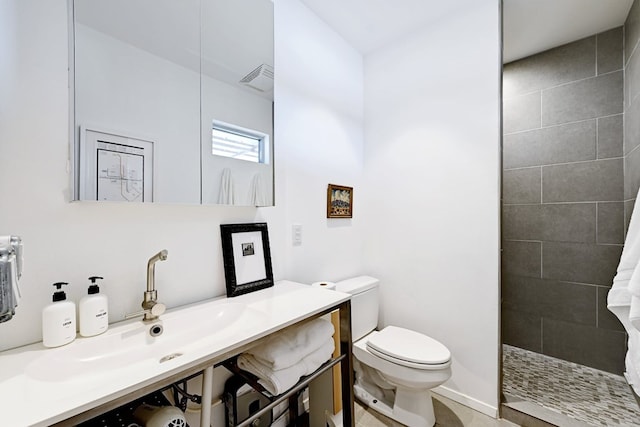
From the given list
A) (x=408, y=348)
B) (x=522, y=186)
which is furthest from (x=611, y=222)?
(x=408, y=348)

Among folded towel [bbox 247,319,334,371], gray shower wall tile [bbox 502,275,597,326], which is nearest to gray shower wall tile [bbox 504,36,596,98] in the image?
gray shower wall tile [bbox 502,275,597,326]

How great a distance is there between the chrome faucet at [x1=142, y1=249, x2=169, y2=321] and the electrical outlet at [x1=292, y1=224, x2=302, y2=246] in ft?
2.56

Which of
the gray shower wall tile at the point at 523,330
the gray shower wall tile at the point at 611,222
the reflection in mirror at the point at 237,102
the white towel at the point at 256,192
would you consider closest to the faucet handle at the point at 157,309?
the reflection in mirror at the point at 237,102

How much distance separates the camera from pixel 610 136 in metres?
1.93

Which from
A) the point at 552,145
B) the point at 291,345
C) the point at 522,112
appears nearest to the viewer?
the point at 291,345

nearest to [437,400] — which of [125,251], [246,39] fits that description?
[125,251]

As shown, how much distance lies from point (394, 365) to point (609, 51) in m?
2.62

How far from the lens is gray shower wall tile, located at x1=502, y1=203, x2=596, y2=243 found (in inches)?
79.4

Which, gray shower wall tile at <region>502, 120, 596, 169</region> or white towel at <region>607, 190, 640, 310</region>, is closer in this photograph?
white towel at <region>607, 190, 640, 310</region>

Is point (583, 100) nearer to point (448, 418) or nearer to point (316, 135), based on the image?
point (316, 135)

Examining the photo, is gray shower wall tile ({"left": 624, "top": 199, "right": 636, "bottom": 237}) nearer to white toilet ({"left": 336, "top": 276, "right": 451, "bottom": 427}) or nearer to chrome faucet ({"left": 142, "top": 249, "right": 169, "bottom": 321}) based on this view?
white toilet ({"left": 336, "top": 276, "right": 451, "bottom": 427})

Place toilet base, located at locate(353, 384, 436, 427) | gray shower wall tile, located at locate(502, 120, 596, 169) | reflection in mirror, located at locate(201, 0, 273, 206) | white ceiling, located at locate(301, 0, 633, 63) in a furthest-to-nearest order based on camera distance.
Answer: gray shower wall tile, located at locate(502, 120, 596, 169) < white ceiling, located at locate(301, 0, 633, 63) < toilet base, located at locate(353, 384, 436, 427) < reflection in mirror, located at locate(201, 0, 273, 206)

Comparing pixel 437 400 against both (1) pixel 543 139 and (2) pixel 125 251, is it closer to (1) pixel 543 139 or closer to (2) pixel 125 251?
(2) pixel 125 251

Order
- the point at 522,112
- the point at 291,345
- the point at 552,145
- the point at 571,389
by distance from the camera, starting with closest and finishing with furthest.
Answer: the point at 291,345 → the point at 571,389 → the point at 552,145 → the point at 522,112
